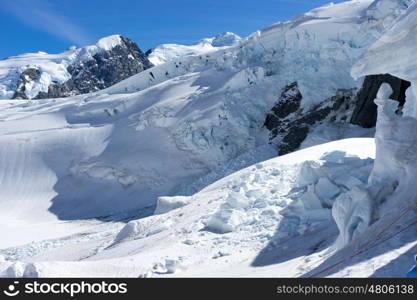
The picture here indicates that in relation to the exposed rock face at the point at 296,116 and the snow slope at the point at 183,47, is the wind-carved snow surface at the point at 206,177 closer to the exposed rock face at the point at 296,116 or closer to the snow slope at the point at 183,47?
the exposed rock face at the point at 296,116

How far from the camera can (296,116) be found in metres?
27.1

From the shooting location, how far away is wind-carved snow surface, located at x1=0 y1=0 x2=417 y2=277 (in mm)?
8148

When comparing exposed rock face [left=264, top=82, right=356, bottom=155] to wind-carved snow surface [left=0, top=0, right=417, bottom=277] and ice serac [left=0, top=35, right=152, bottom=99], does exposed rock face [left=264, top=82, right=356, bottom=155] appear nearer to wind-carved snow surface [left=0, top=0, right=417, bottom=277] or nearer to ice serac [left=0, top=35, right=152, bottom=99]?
wind-carved snow surface [left=0, top=0, right=417, bottom=277]

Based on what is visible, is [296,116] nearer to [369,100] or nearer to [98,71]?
[369,100]

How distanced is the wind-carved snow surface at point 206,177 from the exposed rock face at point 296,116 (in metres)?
0.62

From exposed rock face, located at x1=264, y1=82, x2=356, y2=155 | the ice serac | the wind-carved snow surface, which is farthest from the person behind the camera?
the ice serac

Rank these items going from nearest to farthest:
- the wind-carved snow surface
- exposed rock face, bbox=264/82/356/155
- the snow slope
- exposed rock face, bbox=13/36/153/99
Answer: the wind-carved snow surface
exposed rock face, bbox=264/82/356/155
exposed rock face, bbox=13/36/153/99
the snow slope

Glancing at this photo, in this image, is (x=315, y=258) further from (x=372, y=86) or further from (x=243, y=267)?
(x=372, y=86)

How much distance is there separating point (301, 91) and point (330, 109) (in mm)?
2349

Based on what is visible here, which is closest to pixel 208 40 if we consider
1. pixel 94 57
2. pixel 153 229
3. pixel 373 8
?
pixel 94 57

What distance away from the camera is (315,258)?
7324 mm

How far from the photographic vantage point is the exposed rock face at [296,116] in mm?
25312

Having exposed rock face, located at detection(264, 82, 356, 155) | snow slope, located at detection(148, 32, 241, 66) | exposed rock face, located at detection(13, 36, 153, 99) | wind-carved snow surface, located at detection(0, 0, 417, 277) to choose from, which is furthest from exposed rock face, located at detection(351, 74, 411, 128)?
snow slope, located at detection(148, 32, 241, 66)

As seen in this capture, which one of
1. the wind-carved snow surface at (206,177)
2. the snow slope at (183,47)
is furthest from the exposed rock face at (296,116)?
the snow slope at (183,47)
